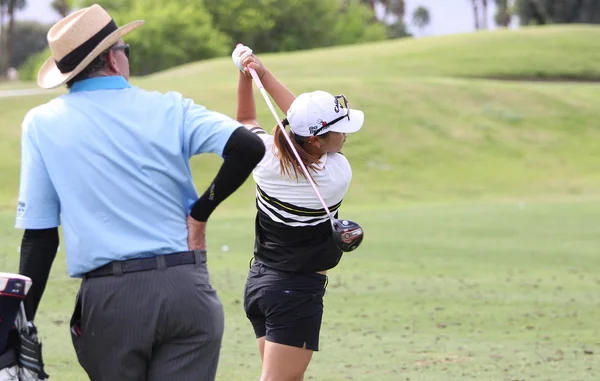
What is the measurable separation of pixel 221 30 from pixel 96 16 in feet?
266

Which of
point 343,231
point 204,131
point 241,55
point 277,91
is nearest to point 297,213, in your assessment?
point 343,231

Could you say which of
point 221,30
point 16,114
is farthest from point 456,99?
point 221,30

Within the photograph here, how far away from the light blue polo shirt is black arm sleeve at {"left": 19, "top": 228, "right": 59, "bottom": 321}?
5 cm

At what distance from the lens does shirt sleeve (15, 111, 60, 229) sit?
3.86 metres

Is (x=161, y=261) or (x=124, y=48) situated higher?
(x=124, y=48)

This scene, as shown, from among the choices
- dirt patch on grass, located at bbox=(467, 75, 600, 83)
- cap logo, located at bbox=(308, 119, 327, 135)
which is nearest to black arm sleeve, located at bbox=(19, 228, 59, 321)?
cap logo, located at bbox=(308, 119, 327, 135)

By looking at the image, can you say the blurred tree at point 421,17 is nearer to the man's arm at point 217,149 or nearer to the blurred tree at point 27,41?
the blurred tree at point 27,41

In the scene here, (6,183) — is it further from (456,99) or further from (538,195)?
(456,99)

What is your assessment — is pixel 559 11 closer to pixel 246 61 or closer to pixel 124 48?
pixel 246 61

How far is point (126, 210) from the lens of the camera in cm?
386

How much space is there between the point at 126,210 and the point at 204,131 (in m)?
0.39

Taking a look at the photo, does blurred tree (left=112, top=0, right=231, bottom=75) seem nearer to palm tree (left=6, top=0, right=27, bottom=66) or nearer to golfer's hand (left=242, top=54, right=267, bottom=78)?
palm tree (left=6, top=0, right=27, bottom=66)

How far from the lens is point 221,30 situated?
8400cm

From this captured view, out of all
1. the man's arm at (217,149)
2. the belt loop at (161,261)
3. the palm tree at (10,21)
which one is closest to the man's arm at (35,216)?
the belt loop at (161,261)
